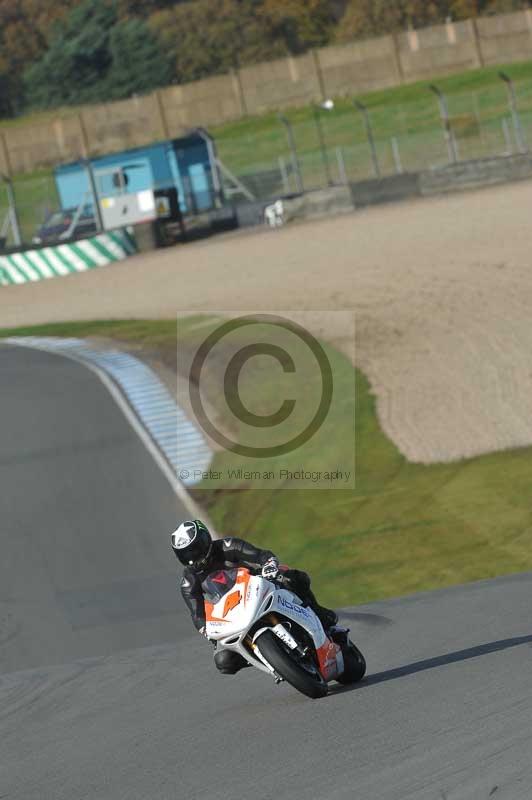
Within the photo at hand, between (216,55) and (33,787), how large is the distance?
7897 cm

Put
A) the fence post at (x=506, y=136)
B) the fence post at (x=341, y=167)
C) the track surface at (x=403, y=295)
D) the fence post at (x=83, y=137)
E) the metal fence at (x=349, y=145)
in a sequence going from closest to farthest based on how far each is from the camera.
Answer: the track surface at (x=403, y=295)
the fence post at (x=506, y=136)
the fence post at (x=341, y=167)
the metal fence at (x=349, y=145)
the fence post at (x=83, y=137)

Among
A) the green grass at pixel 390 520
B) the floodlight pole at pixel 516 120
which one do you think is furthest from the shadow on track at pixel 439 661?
the floodlight pole at pixel 516 120

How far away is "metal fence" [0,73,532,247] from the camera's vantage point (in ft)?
147

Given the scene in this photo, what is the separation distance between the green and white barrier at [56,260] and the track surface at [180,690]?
22526 mm

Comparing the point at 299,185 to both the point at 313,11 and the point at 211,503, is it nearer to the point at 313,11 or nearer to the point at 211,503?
the point at 211,503

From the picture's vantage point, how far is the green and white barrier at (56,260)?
130ft

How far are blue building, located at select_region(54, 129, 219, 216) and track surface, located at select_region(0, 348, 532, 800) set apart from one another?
28.2 m

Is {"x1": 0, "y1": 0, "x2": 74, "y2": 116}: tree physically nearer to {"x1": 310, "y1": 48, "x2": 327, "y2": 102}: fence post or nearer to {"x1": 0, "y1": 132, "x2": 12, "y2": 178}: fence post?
{"x1": 0, "y1": 132, "x2": 12, "y2": 178}: fence post

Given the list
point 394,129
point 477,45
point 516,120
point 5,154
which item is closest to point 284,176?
point 516,120

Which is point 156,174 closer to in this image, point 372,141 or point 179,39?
point 372,141

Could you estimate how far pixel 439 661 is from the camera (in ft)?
27.6

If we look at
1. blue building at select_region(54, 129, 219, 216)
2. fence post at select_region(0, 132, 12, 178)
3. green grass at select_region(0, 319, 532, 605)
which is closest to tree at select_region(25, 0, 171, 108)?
fence post at select_region(0, 132, 12, 178)

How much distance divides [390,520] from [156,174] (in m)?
36.9

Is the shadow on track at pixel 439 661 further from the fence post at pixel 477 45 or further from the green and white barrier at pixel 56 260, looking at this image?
the fence post at pixel 477 45
